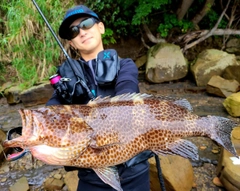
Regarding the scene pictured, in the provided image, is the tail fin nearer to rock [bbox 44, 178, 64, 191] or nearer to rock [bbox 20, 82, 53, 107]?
rock [bbox 44, 178, 64, 191]

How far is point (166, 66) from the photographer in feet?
28.6

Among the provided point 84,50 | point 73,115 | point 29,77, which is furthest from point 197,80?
point 73,115

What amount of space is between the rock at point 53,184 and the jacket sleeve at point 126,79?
10.3 feet

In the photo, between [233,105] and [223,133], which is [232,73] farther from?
[223,133]

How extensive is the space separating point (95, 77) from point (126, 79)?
0.31 meters

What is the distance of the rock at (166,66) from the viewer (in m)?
8.71

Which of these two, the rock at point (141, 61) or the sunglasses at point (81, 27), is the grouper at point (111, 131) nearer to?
the sunglasses at point (81, 27)

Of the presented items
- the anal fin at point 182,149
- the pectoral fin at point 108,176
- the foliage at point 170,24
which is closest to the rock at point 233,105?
the foliage at point 170,24

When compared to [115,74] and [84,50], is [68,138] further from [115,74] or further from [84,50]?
[84,50]

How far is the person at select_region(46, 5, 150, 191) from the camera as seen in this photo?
2.19 meters

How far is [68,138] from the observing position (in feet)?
5.66

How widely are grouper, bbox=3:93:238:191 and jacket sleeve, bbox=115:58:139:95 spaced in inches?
8.2

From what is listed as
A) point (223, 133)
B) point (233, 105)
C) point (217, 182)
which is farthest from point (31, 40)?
point (223, 133)

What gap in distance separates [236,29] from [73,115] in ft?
32.3
